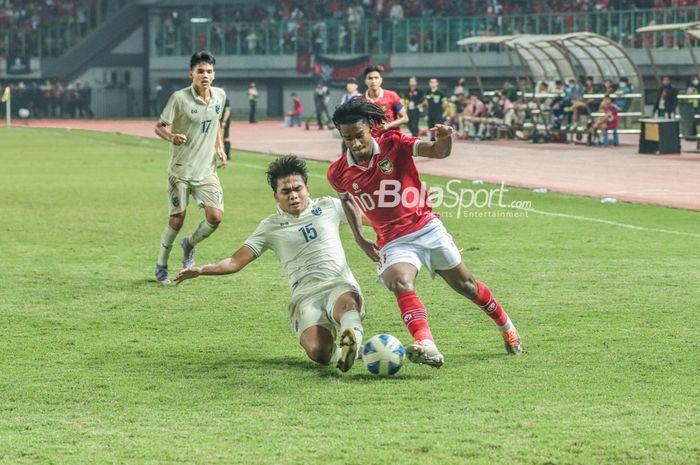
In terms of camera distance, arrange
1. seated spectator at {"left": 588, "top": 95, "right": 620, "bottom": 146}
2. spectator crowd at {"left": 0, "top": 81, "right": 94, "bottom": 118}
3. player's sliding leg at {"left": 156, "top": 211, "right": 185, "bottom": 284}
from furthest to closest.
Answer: spectator crowd at {"left": 0, "top": 81, "right": 94, "bottom": 118}, seated spectator at {"left": 588, "top": 95, "right": 620, "bottom": 146}, player's sliding leg at {"left": 156, "top": 211, "right": 185, "bottom": 284}

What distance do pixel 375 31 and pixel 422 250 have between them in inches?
2115

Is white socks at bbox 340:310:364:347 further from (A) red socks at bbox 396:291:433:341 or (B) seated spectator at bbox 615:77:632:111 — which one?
(B) seated spectator at bbox 615:77:632:111

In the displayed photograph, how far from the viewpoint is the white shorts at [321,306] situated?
8.45 metres

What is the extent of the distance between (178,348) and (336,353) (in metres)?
1.34

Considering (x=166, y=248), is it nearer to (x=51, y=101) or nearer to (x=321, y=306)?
(x=321, y=306)

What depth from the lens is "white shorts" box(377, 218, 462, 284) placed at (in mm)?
8406

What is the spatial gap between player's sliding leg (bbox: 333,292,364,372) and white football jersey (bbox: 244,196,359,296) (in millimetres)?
288

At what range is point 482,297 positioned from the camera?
28.5 feet

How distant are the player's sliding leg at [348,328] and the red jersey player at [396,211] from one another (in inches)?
10.4

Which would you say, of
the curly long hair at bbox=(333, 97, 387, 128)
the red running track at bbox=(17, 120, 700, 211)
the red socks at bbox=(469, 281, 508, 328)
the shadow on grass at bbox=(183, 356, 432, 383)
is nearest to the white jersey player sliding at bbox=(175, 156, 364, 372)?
the shadow on grass at bbox=(183, 356, 432, 383)

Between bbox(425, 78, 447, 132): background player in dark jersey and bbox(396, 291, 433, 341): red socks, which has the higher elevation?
bbox(425, 78, 447, 132): background player in dark jersey

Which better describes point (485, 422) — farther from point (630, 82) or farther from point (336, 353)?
point (630, 82)

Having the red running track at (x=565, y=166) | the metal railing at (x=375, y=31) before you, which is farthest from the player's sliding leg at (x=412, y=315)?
the metal railing at (x=375, y=31)

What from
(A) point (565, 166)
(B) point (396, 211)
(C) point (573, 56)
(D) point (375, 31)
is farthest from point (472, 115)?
(B) point (396, 211)
